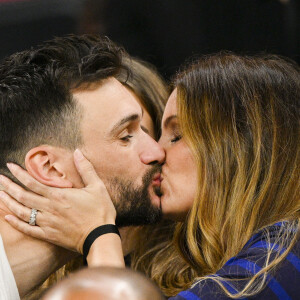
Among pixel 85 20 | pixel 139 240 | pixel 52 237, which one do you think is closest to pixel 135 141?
pixel 52 237

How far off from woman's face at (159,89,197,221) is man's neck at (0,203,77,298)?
0.39m

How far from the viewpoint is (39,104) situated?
2.01 m

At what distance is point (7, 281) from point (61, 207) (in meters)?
0.27

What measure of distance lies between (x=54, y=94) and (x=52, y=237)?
42 cm

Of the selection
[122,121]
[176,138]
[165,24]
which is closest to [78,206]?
[122,121]

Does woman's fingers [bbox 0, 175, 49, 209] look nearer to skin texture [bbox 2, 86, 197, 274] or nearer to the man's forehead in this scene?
skin texture [bbox 2, 86, 197, 274]

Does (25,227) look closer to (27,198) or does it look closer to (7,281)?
(27,198)

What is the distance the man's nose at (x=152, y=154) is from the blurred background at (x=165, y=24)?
40.6 inches

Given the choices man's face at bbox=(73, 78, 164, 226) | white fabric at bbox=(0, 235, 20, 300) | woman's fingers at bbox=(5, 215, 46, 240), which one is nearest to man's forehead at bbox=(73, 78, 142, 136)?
man's face at bbox=(73, 78, 164, 226)

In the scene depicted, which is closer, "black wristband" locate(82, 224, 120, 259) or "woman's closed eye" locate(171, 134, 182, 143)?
"black wristband" locate(82, 224, 120, 259)

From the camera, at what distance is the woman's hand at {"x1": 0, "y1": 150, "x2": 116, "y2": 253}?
6.26 feet

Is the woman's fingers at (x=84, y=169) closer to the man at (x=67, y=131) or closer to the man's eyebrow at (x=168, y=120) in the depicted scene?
the man at (x=67, y=131)

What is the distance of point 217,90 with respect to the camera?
2092 millimetres

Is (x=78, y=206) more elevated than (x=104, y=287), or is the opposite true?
(x=104, y=287)
